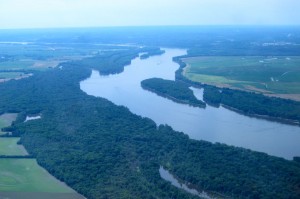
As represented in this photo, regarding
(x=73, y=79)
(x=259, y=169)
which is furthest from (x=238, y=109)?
(x=73, y=79)

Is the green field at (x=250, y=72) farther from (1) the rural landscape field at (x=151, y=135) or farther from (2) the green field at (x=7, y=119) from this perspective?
(2) the green field at (x=7, y=119)

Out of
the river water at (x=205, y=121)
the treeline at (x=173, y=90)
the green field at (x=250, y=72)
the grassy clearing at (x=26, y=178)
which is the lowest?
the grassy clearing at (x=26, y=178)

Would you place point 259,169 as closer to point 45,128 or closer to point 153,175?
point 153,175

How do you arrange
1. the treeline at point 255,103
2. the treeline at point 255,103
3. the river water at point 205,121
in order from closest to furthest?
the river water at point 205,121, the treeline at point 255,103, the treeline at point 255,103

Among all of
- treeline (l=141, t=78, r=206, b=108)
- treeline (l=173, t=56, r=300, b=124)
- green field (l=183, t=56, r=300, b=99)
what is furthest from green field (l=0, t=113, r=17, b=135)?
green field (l=183, t=56, r=300, b=99)

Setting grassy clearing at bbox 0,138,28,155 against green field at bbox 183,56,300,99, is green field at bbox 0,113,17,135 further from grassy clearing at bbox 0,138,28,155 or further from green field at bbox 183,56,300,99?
green field at bbox 183,56,300,99

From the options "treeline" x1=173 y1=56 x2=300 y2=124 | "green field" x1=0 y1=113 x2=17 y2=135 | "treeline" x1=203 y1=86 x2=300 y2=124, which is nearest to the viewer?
"green field" x1=0 y1=113 x2=17 y2=135

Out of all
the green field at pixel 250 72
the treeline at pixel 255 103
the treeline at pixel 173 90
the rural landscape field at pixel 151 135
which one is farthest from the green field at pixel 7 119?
the green field at pixel 250 72
